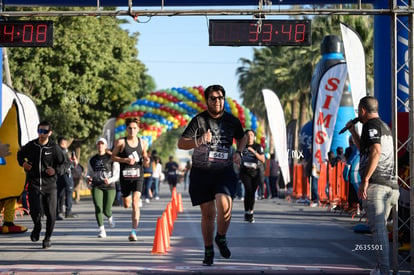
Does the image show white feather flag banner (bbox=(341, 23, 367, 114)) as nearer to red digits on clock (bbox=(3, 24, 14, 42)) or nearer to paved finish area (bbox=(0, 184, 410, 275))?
paved finish area (bbox=(0, 184, 410, 275))

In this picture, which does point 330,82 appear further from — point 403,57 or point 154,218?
point 403,57

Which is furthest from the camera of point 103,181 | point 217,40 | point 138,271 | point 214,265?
point 103,181

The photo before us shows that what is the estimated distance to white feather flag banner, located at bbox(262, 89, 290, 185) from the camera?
26.1m

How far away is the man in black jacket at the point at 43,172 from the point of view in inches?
509

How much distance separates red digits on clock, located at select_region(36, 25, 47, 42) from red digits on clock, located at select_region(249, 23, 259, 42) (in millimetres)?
3024

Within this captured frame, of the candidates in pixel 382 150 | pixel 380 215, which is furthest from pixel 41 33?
pixel 380 215

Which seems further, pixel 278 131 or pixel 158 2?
pixel 278 131

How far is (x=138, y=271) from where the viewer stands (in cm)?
975

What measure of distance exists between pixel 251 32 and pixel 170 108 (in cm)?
2525

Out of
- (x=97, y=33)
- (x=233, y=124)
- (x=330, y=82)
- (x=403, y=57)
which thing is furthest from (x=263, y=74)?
(x=233, y=124)

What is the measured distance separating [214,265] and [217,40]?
3461 mm

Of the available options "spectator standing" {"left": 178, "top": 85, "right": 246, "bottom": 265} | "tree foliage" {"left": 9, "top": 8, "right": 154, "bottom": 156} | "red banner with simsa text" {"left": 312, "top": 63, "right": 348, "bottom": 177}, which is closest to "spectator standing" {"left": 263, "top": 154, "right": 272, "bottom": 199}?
"tree foliage" {"left": 9, "top": 8, "right": 154, "bottom": 156}

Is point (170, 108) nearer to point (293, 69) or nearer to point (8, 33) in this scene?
point (293, 69)

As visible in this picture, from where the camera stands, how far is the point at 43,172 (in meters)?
13.0
